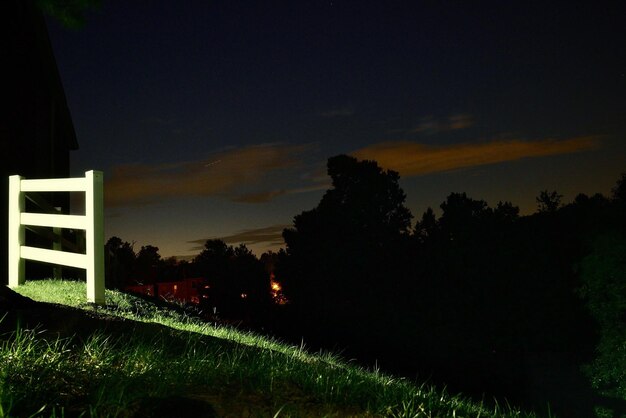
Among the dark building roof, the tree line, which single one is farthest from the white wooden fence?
the tree line

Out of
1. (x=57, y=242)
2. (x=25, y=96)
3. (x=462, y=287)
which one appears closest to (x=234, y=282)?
(x=462, y=287)

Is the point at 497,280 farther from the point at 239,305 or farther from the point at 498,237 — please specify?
the point at 239,305

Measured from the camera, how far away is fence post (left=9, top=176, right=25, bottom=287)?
30.0 feet

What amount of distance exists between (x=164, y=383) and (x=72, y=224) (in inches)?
197

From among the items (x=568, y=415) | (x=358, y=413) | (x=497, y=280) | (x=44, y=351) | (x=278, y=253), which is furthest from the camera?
(x=278, y=253)

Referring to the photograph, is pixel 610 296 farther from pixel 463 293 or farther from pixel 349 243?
pixel 349 243

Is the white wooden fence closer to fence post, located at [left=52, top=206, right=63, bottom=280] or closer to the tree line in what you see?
fence post, located at [left=52, top=206, right=63, bottom=280]

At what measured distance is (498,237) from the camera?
130ft

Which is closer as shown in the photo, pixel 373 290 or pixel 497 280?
pixel 497 280

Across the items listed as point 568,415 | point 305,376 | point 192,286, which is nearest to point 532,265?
point 568,415

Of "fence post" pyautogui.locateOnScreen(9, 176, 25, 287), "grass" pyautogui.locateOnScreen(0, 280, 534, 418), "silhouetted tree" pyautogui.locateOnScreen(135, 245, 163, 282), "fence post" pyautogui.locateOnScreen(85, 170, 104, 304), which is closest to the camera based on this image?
"grass" pyautogui.locateOnScreen(0, 280, 534, 418)

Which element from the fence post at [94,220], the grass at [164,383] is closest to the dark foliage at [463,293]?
the fence post at [94,220]

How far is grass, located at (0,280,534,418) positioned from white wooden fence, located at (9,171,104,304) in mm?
2816

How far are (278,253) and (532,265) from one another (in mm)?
21241
